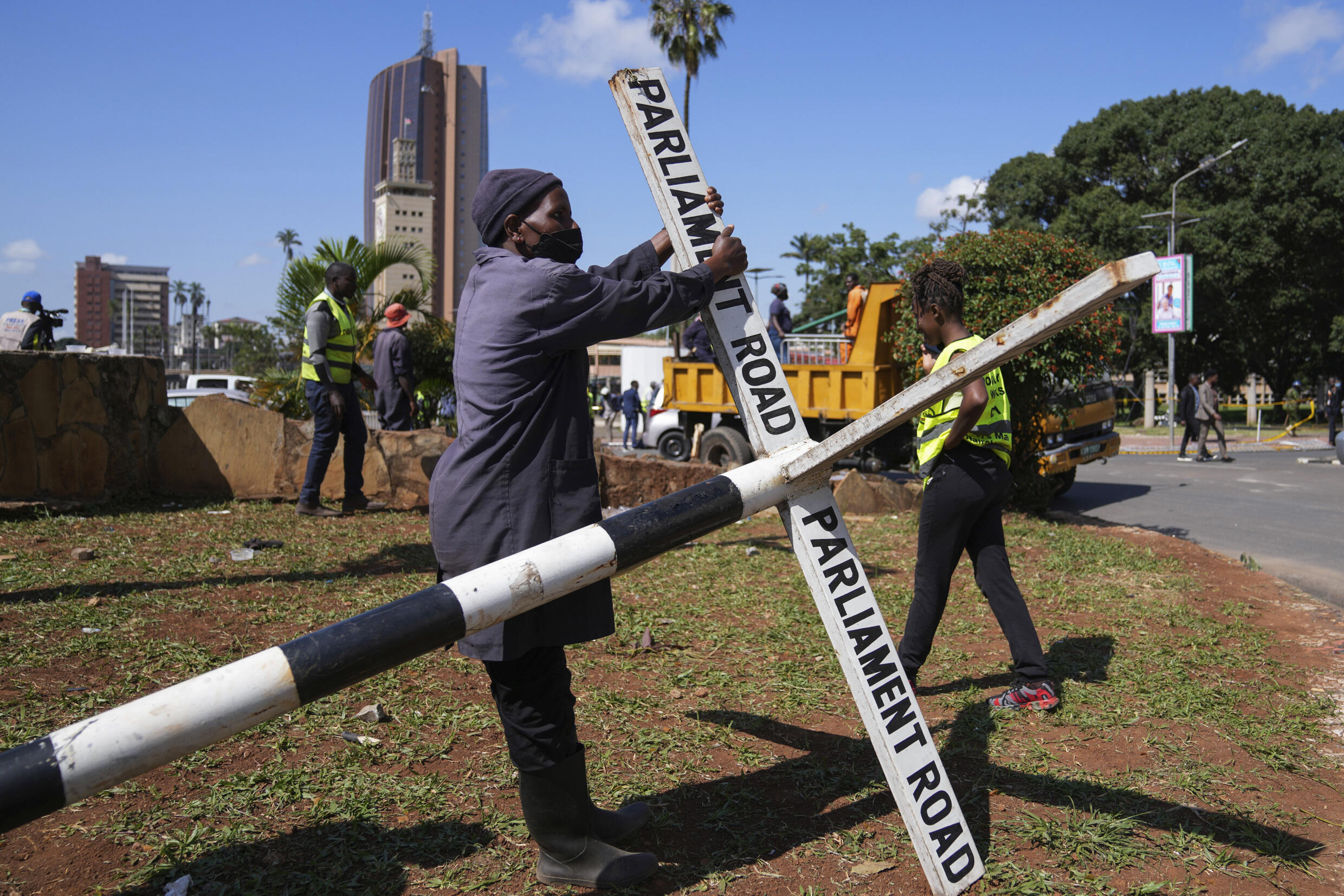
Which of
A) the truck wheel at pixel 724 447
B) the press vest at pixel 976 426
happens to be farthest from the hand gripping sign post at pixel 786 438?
the truck wheel at pixel 724 447

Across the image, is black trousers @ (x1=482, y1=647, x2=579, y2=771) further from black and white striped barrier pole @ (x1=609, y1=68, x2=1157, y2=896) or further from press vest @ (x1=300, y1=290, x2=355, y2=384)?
press vest @ (x1=300, y1=290, x2=355, y2=384)

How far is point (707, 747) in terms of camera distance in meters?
3.35

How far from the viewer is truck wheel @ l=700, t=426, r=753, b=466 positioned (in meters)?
11.6

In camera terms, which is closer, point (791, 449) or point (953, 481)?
point (791, 449)

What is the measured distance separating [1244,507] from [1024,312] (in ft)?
15.3

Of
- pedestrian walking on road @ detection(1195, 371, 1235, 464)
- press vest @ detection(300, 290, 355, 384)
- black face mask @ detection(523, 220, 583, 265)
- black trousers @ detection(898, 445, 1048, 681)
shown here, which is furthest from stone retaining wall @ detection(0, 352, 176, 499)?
pedestrian walking on road @ detection(1195, 371, 1235, 464)

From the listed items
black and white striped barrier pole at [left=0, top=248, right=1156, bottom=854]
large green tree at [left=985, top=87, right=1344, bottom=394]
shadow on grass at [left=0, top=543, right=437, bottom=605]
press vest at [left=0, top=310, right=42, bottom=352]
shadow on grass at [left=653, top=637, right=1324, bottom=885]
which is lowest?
shadow on grass at [left=653, top=637, right=1324, bottom=885]

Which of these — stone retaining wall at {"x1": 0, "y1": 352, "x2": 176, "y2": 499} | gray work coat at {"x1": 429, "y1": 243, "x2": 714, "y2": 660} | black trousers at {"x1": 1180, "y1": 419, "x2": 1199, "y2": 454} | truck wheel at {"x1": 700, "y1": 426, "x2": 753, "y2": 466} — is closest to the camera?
gray work coat at {"x1": 429, "y1": 243, "x2": 714, "y2": 660}

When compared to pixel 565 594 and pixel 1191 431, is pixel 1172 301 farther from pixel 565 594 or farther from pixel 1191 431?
pixel 565 594

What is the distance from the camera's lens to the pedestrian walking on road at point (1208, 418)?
56.4ft

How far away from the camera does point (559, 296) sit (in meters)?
2.15

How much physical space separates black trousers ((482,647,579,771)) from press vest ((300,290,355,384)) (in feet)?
18.1

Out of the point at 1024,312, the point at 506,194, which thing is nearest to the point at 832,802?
the point at 506,194

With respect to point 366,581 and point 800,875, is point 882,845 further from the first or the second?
point 366,581
